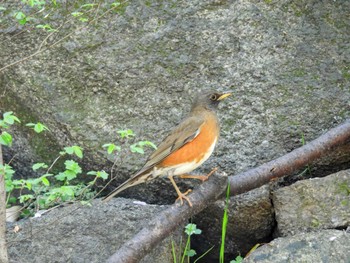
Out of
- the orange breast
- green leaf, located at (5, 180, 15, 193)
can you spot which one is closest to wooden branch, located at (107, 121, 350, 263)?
the orange breast

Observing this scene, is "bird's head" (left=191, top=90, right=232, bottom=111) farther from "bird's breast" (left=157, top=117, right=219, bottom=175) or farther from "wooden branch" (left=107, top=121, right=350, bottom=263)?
"wooden branch" (left=107, top=121, right=350, bottom=263)

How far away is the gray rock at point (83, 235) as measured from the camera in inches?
185

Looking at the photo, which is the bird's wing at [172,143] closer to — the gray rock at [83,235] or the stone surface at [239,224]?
the gray rock at [83,235]

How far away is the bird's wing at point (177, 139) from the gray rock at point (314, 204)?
0.83 meters

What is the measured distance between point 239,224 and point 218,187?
702 mm

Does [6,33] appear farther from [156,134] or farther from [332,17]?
[332,17]

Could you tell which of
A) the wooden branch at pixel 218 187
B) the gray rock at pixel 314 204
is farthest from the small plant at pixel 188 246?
the gray rock at pixel 314 204

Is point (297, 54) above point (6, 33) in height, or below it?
below

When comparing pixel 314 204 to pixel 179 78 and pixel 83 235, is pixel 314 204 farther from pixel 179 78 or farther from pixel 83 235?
pixel 83 235

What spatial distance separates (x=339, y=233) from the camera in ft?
14.7

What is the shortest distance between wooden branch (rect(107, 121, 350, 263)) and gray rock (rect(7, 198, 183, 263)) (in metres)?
0.45

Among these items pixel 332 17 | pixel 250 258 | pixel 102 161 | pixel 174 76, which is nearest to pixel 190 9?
pixel 174 76

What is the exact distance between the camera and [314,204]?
4.97m

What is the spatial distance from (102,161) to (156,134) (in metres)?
0.49
